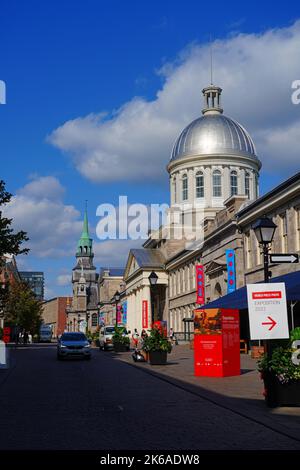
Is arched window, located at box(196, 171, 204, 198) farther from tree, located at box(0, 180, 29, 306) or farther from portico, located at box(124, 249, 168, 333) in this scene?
tree, located at box(0, 180, 29, 306)

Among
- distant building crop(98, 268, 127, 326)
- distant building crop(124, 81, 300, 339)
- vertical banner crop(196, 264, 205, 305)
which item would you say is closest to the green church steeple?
distant building crop(98, 268, 127, 326)

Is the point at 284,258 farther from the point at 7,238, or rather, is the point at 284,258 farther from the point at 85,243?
the point at 85,243

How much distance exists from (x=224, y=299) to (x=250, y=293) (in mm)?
19414

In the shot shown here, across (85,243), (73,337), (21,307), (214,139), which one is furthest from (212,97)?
(85,243)

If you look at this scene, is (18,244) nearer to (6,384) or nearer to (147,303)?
(6,384)

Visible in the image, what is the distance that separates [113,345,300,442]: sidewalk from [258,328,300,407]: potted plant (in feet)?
0.66

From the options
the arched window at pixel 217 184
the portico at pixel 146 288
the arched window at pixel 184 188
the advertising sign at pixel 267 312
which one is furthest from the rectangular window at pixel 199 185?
the advertising sign at pixel 267 312

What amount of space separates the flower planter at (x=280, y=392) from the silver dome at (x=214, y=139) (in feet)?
204

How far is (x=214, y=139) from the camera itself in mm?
74500

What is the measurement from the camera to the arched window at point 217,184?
237 feet

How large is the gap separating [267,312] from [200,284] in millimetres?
39235

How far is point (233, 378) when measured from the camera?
783 inches

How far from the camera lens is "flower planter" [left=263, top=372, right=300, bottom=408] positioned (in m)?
12.0
